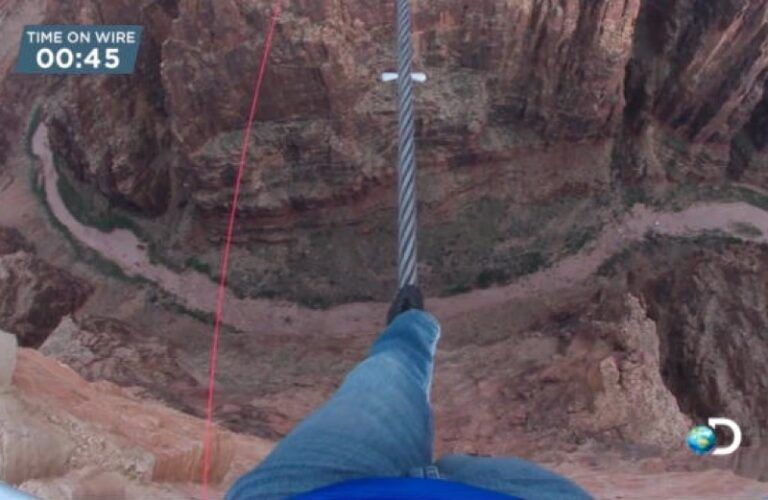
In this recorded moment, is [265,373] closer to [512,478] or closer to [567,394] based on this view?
[567,394]

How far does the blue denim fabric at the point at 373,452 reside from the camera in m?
1.25

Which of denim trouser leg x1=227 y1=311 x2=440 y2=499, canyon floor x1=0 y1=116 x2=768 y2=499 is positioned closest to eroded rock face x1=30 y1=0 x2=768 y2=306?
canyon floor x1=0 y1=116 x2=768 y2=499

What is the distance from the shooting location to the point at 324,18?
7543 millimetres

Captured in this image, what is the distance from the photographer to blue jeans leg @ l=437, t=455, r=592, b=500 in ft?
4.28

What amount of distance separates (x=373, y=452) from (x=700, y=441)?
4.51m

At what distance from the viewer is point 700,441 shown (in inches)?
206

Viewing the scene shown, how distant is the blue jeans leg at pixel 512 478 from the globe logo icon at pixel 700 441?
4096 millimetres

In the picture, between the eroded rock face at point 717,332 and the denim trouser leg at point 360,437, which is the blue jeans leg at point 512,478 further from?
the eroded rock face at point 717,332

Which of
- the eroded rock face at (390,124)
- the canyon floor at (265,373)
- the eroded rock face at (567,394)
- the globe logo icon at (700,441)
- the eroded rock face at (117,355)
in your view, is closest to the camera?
the canyon floor at (265,373)

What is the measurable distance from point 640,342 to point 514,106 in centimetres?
335

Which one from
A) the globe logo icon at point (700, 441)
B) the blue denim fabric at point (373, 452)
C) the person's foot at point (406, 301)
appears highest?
the blue denim fabric at point (373, 452)

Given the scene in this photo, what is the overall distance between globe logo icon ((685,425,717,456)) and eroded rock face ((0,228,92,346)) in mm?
5714

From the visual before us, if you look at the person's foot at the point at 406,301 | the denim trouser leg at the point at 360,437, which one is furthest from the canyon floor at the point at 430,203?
the denim trouser leg at the point at 360,437

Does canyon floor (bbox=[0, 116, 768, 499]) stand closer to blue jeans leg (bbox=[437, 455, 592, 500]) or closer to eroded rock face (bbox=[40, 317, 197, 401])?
eroded rock face (bbox=[40, 317, 197, 401])
